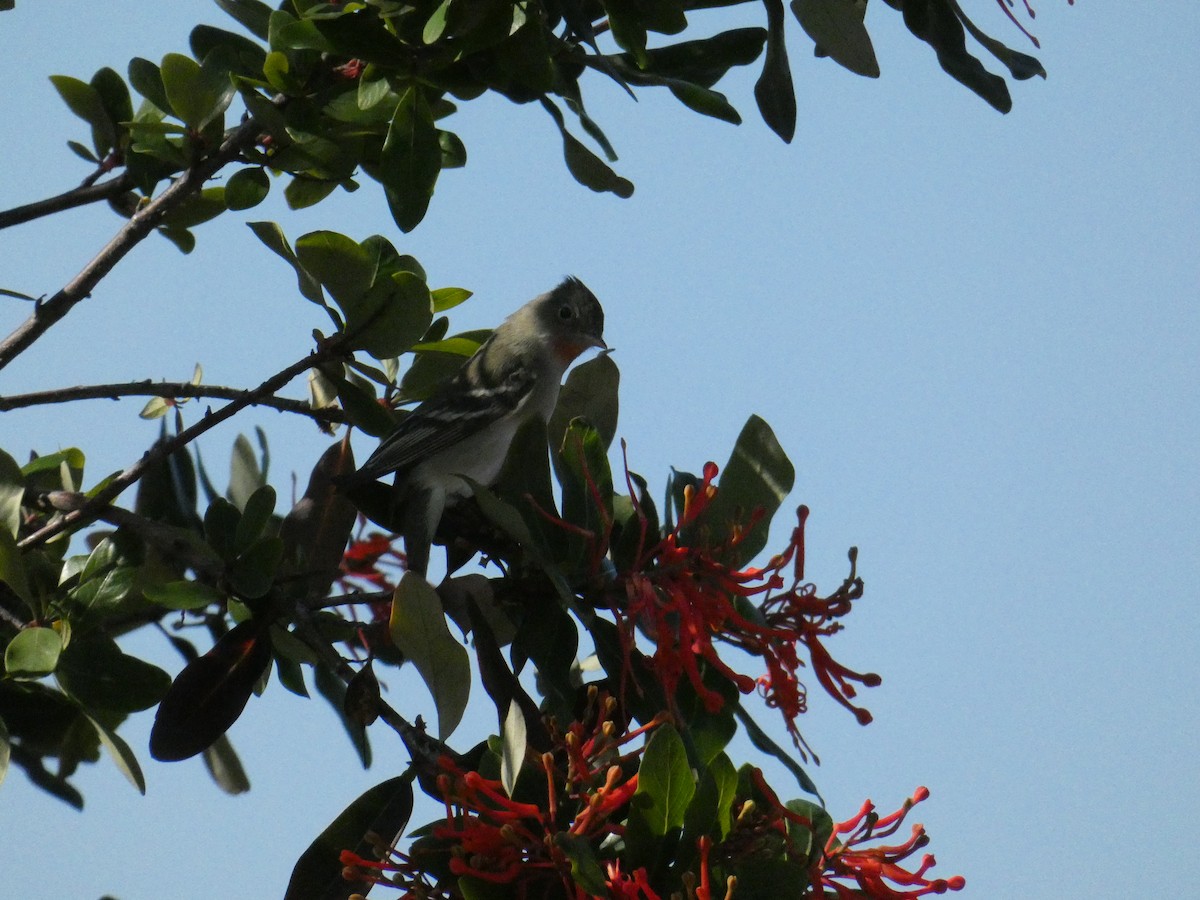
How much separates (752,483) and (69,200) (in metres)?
1.82

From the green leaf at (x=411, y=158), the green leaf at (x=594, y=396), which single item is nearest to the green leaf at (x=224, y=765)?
the green leaf at (x=594, y=396)

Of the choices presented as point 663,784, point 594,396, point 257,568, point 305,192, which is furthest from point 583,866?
point 305,192

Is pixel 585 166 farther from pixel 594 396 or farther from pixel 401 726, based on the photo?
pixel 401 726

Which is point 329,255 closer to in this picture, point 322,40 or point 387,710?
point 322,40

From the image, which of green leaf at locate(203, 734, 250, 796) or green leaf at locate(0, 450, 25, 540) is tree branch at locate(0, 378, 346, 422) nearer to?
green leaf at locate(0, 450, 25, 540)

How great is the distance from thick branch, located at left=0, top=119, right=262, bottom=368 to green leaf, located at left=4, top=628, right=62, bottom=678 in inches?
28.2

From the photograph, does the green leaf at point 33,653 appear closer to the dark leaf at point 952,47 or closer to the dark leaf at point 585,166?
the dark leaf at point 585,166

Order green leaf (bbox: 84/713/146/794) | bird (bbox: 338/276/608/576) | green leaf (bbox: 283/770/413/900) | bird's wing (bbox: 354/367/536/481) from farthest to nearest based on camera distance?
bird's wing (bbox: 354/367/536/481), bird (bbox: 338/276/608/576), green leaf (bbox: 84/713/146/794), green leaf (bbox: 283/770/413/900)

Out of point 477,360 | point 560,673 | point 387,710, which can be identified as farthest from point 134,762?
point 477,360

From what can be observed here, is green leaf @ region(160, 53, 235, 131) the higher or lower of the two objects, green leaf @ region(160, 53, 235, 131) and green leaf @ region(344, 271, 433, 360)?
the higher

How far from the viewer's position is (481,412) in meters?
5.28

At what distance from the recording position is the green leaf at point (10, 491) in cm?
256

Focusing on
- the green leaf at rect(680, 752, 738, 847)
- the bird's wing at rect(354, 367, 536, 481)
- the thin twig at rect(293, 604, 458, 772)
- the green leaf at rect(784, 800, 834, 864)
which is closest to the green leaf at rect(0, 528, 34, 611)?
the thin twig at rect(293, 604, 458, 772)

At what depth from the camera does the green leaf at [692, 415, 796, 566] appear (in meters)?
2.45
